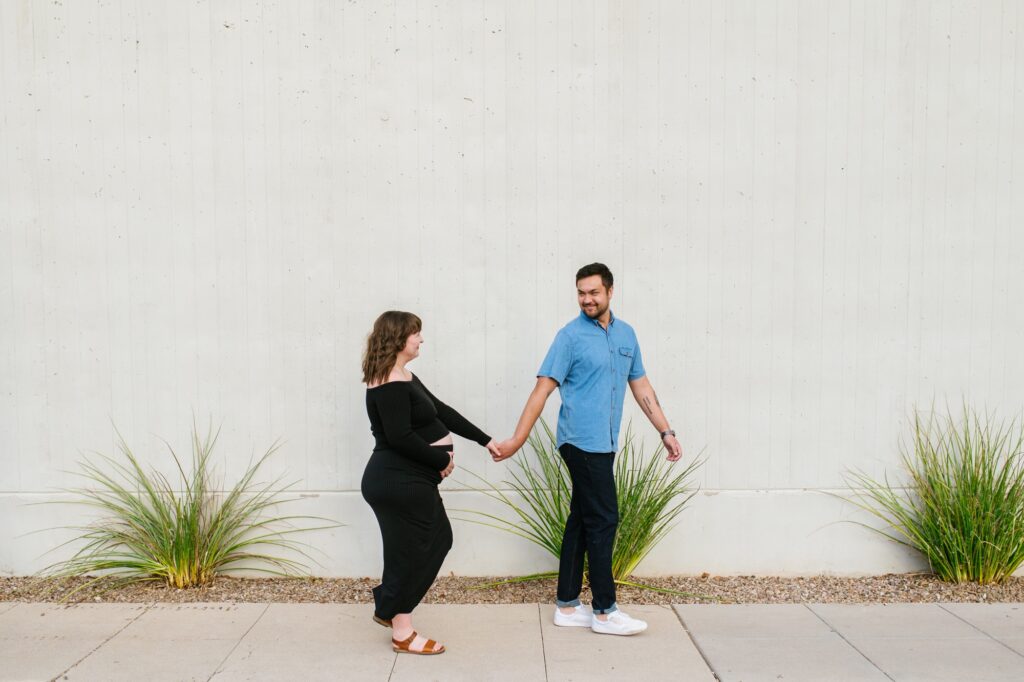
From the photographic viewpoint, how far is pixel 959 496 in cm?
514

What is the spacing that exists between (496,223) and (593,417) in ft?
5.43

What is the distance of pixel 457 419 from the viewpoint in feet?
14.8

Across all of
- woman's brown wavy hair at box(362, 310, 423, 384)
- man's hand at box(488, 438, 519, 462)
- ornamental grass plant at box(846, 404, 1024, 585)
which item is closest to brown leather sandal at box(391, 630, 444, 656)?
man's hand at box(488, 438, 519, 462)

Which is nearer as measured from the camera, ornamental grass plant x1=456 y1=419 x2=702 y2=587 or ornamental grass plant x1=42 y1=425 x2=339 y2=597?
ornamental grass plant x1=456 y1=419 x2=702 y2=587

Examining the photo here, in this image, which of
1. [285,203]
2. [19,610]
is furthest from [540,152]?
[19,610]

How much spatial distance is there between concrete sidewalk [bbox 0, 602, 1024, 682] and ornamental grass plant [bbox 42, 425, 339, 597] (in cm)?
45

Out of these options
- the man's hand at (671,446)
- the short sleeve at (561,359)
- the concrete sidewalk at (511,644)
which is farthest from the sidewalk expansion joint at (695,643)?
the short sleeve at (561,359)

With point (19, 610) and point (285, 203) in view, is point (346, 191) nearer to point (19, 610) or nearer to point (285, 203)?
point (285, 203)

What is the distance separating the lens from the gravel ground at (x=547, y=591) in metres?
5.07

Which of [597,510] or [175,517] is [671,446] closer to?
[597,510]

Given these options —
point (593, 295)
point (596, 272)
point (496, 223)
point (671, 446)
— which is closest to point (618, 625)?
point (671, 446)

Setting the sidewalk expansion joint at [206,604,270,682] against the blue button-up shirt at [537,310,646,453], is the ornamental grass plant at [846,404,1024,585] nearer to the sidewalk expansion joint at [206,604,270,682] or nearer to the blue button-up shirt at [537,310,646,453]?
the blue button-up shirt at [537,310,646,453]

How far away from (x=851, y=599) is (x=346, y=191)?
4.01m

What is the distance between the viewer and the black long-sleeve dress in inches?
159
